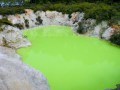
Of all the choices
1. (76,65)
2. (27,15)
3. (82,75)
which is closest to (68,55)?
(76,65)

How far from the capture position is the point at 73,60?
22.2 meters

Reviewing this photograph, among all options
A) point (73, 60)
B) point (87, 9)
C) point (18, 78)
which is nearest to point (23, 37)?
point (73, 60)

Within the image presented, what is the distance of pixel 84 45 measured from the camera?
26125 mm

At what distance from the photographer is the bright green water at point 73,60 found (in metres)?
18.4

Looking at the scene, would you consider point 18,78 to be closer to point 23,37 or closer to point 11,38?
point 11,38

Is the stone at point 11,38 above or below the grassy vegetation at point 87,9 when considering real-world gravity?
below

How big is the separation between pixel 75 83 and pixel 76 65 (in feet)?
10.1

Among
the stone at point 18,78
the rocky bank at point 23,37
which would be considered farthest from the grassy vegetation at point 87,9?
the stone at point 18,78

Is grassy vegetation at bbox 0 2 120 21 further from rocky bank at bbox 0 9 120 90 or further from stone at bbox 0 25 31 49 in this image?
stone at bbox 0 25 31 49

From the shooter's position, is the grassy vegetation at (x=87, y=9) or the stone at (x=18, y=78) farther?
the grassy vegetation at (x=87, y=9)

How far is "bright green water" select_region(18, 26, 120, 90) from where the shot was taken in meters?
18.4

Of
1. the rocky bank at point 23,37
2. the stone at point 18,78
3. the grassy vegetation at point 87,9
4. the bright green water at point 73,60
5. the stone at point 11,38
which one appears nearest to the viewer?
the stone at point 18,78

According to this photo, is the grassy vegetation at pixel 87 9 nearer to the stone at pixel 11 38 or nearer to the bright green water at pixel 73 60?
the bright green water at pixel 73 60

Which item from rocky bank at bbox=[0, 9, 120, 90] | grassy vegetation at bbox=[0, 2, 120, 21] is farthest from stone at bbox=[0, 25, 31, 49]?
grassy vegetation at bbox=[0, 2, 120, 21]
